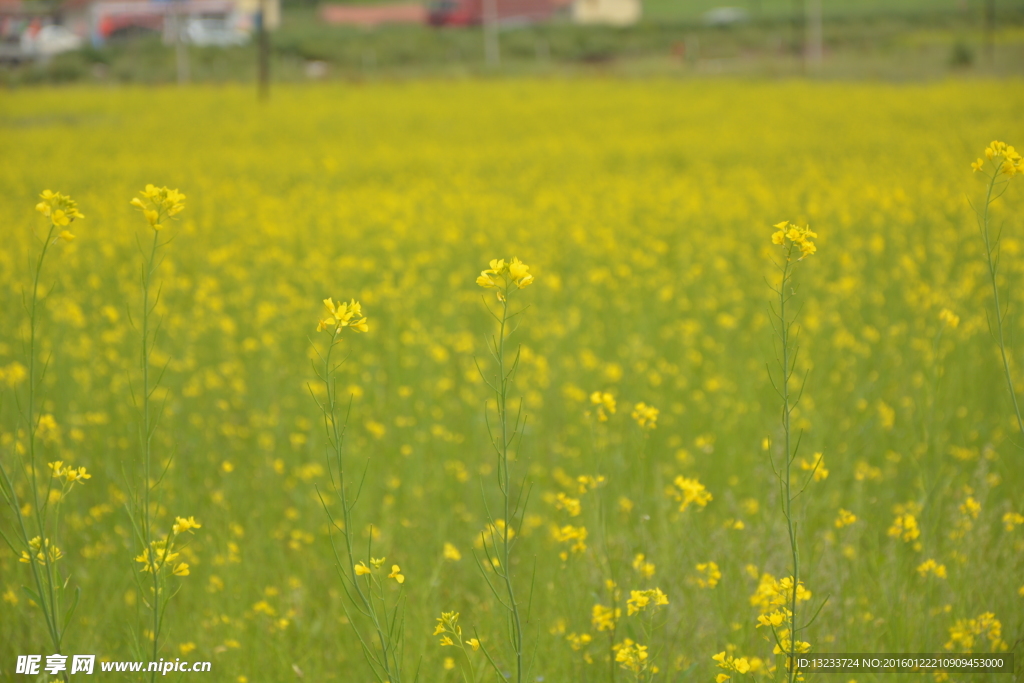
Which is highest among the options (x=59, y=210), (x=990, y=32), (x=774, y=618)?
(x=990, y=32)

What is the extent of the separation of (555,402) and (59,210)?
106 inches

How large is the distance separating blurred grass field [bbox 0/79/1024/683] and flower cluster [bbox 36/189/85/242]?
45cm

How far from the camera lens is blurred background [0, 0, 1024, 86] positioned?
83.9 feet

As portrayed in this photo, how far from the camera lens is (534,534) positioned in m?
3.04

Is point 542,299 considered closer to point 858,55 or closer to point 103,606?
point 103,606

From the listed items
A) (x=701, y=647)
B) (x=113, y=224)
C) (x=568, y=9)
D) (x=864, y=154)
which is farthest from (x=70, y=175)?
(x=568, y=9)

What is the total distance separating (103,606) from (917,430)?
2.85 meters

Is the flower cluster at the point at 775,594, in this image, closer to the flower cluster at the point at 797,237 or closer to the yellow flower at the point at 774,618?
the yellow flower at the point at 774,618

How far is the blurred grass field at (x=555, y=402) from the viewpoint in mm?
2473

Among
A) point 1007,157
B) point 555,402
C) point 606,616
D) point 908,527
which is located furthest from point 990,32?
point 606,616

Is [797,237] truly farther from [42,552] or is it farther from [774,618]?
[42,552]

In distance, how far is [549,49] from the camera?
33938mm

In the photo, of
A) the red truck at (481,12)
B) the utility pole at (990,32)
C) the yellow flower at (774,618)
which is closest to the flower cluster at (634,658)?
the yellow flower at (774,618)

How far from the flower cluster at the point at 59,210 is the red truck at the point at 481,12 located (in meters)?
45.7
